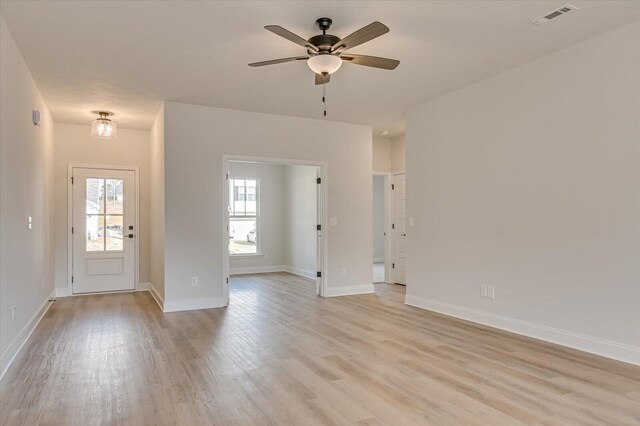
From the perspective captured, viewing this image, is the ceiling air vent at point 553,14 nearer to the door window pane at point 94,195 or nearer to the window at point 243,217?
the door window pane at point 94,195

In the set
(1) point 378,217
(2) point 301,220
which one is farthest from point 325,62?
(1) point 378,217

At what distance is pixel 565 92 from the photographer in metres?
3.86

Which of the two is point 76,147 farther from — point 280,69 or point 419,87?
point 419,87

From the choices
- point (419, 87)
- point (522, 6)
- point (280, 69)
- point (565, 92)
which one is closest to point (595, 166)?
point (565, 92)

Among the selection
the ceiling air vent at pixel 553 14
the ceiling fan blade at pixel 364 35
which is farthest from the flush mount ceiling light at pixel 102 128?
the ceiling air vent at pixel 553 14

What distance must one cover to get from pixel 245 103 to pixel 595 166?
407cm

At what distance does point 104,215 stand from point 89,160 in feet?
3.08

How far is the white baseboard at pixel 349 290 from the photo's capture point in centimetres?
642

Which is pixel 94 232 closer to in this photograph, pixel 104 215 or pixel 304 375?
pixel 104 215

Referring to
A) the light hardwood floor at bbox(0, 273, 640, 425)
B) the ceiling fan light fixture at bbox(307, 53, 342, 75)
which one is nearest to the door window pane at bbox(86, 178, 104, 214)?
the light hardwood floor at bbox(0, 273, 640, 425)

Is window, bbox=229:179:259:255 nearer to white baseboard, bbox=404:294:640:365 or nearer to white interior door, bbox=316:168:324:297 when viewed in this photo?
white interior door, bbox=316:168:324:297

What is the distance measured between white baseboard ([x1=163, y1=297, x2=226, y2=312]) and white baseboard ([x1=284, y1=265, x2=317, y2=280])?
2.83 m

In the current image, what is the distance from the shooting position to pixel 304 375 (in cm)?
311

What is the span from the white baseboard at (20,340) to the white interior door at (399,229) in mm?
5516
